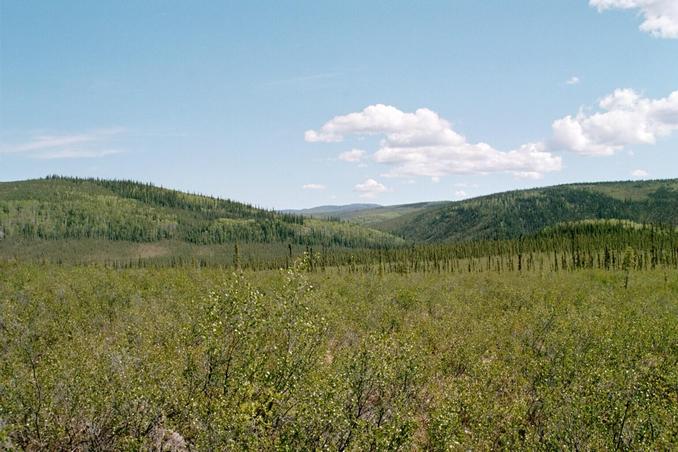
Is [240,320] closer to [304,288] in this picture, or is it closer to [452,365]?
[304,288]

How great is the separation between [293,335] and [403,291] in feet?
184

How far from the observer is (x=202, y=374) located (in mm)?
22156

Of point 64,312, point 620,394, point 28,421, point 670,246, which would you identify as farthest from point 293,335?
point 670,246

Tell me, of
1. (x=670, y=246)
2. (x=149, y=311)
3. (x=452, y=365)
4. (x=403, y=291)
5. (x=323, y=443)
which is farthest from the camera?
(x=670, y=246)

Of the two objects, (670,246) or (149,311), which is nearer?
(149,311)

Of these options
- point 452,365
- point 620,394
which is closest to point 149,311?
point 452,365

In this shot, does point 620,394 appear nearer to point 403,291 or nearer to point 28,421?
point 28,421

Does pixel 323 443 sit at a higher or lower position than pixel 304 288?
lower

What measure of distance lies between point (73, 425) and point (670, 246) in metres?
212

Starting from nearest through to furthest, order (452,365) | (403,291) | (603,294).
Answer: (452,365) < (603,294) < (403,291)

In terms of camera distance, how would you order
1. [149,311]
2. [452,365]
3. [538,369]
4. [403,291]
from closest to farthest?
[538,369], [452,365], [149,311], [403,291]

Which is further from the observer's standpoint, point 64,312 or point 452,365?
point 64,312

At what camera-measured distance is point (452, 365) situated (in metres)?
37.2

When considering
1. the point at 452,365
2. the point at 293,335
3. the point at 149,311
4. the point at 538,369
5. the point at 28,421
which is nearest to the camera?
the point at 28,421
